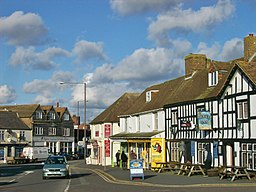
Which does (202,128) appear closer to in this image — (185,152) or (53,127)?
(185,152)

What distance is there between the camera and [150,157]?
136ft

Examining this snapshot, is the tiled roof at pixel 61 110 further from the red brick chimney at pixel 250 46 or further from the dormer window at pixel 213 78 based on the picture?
the red brick chimney at pixel 250 46

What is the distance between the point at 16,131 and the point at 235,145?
6004cm

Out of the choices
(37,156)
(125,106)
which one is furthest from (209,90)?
(37,156)

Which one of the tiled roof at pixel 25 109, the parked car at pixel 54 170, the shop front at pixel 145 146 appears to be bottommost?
the parked car at pixel 54 170

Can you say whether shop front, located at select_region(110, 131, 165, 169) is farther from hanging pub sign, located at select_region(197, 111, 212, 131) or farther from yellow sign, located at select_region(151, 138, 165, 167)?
hanging pub sign, located at select_region(197, 111, 212, 131)

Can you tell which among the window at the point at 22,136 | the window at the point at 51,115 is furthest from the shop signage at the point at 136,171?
the window at the point at 51,115

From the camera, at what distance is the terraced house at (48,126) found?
89.2 meters

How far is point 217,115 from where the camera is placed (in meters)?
32.6

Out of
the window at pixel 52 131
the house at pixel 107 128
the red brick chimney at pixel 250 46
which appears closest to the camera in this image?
the red brick chimney at pixel 250 46

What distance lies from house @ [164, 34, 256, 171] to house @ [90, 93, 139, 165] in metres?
16.0

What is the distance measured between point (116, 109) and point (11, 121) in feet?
104

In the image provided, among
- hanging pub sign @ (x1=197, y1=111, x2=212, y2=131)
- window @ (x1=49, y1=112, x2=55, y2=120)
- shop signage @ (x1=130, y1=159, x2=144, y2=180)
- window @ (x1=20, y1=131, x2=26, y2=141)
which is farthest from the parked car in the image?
window @ (x1=49, y1=112, x2=55, y2=120)

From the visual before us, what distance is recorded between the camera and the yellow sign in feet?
129
